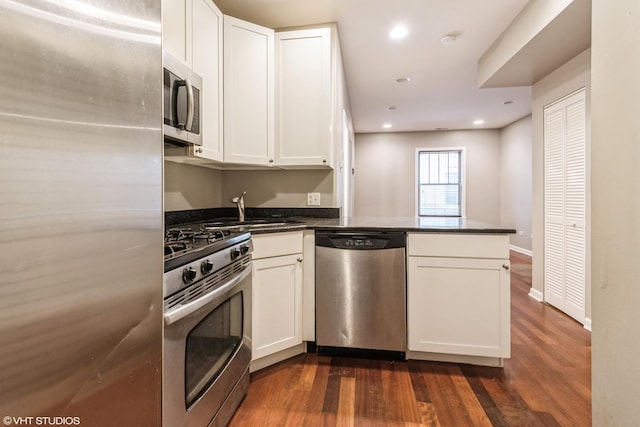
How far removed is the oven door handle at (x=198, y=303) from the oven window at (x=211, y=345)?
9 cm

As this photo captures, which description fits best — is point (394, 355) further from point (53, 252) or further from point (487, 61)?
point (487, 61)

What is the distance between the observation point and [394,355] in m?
2.06

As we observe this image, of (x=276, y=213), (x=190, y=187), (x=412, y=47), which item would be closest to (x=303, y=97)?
(x=276, y=213)

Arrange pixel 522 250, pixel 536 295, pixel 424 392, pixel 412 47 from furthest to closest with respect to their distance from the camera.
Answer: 1. pixel 522 250
2. pixel 536 295
3. pixel 412 47
4. pixel 424 392

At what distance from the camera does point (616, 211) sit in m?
1.08

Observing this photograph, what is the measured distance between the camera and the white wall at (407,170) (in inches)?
267

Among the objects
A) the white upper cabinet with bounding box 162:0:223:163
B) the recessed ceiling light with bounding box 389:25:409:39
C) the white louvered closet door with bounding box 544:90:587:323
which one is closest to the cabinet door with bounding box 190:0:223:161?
the white upper cabinet with bounding box 162:0:223:163

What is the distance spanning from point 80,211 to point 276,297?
142 cm

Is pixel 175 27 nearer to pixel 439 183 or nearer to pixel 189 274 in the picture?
pixel 189 274

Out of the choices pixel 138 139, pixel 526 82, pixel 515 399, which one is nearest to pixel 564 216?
pixel 526 82

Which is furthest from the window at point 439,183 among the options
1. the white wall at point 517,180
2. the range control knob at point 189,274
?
the range control knob at point 189,274

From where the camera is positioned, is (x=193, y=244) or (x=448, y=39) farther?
(x=448, y=39)

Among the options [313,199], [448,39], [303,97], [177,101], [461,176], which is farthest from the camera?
[461,176]

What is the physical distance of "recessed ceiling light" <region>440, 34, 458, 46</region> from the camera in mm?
2825
